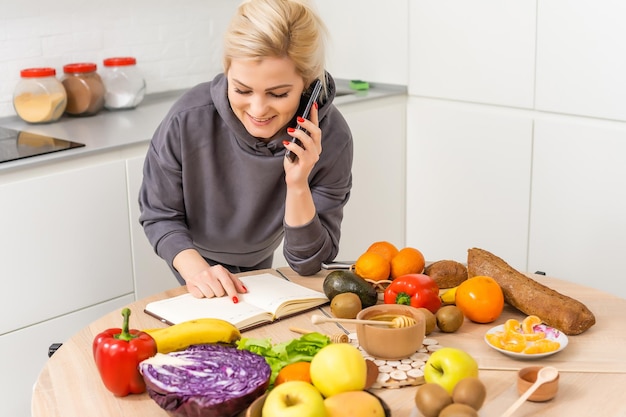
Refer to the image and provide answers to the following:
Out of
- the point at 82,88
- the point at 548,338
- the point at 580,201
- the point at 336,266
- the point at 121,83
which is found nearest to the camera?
the point at 548,338

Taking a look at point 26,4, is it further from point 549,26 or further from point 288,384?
point 288,384

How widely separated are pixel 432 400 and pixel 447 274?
0.60 metres

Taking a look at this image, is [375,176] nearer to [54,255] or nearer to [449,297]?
[54,255]

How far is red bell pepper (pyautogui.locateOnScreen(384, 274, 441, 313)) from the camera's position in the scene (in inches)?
64.2

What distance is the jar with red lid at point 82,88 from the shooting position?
2.96m

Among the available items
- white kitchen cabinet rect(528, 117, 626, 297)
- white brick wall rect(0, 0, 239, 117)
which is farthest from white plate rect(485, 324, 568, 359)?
white brick wall rect(0, 0, 239, 117)

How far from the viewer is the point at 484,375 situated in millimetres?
1445

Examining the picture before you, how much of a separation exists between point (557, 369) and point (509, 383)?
94 millimetres

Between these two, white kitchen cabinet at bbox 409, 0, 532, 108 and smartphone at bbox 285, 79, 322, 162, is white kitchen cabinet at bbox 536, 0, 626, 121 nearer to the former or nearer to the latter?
white kitchen cabinet at bbox 409, 0, 532, 108

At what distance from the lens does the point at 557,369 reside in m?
1.45

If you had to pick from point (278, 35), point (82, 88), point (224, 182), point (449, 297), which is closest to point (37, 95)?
point (82, 88)

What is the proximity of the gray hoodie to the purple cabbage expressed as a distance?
23.3 inches

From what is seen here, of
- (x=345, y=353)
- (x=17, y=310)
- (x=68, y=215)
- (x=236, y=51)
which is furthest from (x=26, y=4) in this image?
(x=345, y=353)

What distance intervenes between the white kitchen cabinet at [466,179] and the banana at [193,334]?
1690 mm
